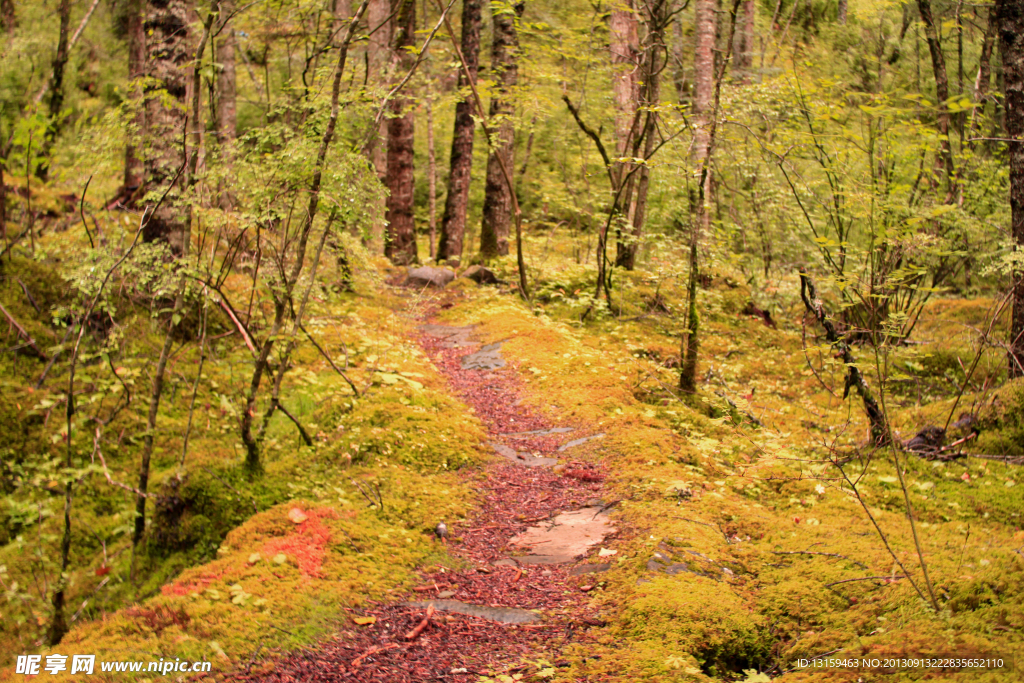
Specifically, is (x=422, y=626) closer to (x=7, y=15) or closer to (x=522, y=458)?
(x=522, y=458)

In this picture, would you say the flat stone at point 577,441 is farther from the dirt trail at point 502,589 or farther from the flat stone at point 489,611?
the flat stone at point 489,611

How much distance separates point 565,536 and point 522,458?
1293 millimetres

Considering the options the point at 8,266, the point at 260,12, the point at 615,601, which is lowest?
the point at 615,601

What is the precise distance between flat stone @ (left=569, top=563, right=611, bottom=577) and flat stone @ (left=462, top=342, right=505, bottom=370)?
4.12m

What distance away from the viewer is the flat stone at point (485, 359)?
7.54 m

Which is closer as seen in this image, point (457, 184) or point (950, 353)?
point (950, 353)

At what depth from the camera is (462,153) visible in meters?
12.0

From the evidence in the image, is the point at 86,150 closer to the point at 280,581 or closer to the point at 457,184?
the point at 280,581

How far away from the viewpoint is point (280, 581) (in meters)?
3.13

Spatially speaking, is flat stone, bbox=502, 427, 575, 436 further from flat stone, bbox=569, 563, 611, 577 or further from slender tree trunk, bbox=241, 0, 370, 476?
slender tree trunk, bbox=241, 0, 370, 476

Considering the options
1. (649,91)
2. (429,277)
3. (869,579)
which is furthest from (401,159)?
(869,579)

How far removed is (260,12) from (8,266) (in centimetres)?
573

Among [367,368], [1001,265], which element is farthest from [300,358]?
[1001,265]

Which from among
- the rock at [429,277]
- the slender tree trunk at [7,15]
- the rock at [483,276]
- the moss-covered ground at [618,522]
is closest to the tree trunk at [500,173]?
the rock at [483,276]
